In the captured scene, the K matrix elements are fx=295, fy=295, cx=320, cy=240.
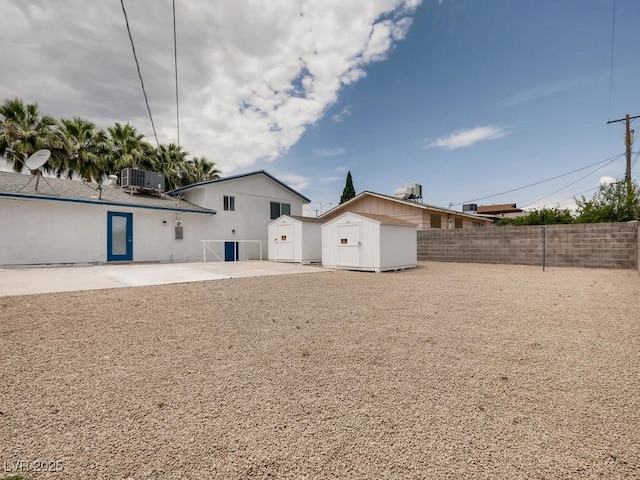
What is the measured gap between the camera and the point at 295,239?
1491 centimetres

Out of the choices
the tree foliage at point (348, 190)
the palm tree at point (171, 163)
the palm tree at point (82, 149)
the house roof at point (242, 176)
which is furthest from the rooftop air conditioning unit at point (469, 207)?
the palm tree at point (82, 149)

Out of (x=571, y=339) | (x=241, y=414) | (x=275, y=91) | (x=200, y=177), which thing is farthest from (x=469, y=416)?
(x=200, y=177)

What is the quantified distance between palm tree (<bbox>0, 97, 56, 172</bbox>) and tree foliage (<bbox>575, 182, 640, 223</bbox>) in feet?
96.7

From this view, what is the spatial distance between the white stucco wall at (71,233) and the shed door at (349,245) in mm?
8735

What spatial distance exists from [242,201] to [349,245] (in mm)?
8926

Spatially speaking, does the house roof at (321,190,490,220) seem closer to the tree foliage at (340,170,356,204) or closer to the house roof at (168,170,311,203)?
the house roof at (168,170,311,203)

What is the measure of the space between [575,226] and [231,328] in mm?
14031

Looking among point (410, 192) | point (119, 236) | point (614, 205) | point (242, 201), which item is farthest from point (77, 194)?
point (614, 205)

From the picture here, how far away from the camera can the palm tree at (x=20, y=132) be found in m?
15.9

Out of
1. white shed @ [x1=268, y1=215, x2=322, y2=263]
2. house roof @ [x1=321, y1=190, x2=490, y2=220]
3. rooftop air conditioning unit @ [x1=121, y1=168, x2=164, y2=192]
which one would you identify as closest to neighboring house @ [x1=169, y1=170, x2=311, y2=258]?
rooftop air conditioning unit @ [x1=121, y1=168, x2=164, y2=192]

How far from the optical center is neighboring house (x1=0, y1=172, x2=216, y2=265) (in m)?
11.1

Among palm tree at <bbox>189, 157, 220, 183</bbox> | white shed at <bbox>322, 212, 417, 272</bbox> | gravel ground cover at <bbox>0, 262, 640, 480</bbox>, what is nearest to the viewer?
gravel ground cover at <bbox>0, 262, 640, 480</bbox>

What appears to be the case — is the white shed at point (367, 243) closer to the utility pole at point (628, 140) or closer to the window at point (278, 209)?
the window at point (278, 209)

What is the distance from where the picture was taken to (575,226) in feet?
39.0
